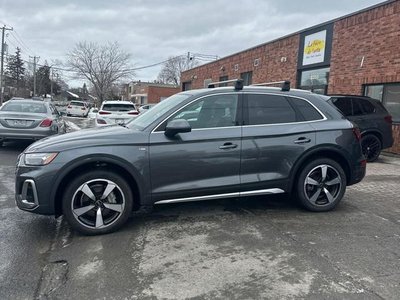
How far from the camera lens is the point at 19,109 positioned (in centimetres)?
1034

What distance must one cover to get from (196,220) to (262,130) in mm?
1448

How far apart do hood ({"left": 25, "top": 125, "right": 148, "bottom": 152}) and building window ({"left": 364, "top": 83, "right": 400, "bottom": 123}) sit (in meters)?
9.61

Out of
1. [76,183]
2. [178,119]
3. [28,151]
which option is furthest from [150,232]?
[28,151]

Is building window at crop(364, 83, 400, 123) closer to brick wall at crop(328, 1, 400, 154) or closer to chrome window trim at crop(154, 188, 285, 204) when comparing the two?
brick wall at crop(328, 1, 400, 154)

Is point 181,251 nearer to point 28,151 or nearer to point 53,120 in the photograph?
point 28,151

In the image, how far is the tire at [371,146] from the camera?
979 cm

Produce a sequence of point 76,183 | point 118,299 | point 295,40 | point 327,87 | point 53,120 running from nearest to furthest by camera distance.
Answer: point 118,299, point 76,183, point 53,120, point 327,87, point 295,40

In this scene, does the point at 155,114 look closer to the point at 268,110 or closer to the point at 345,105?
the point at 268,110

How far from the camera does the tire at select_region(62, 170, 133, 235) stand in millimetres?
4176

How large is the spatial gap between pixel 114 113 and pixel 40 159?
7696mm

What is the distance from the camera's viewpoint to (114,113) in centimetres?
1170

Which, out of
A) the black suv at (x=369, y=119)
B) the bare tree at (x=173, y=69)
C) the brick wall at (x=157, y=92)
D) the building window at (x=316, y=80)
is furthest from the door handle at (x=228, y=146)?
the bare tree at (x=173, y=69)

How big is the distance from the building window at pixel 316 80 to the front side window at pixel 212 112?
430 inches

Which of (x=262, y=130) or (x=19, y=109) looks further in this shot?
(x=19, y=109)
